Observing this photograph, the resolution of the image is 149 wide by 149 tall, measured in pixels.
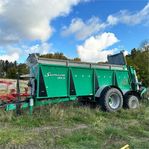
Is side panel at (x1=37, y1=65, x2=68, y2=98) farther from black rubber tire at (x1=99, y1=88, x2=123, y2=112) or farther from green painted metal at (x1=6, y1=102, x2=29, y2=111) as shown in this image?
black rubber tire at (x1=99, y1=88, x2=123, y2=112)

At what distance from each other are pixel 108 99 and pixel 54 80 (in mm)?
2514

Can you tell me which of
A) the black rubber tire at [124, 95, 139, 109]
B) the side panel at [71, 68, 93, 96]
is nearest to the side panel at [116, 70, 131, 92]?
the black rubber tire at [124, 95, 139, 109]

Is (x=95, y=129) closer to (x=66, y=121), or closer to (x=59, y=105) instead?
(x=66, y=121)

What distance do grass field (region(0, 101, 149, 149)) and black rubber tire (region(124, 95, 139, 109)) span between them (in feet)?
3.64

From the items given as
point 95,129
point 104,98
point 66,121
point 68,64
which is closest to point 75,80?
point 68,64

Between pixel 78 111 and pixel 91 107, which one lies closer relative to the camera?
pixel 78 111

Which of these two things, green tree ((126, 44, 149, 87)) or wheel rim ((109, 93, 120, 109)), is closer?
wheel rim ((109, 93, 120, 109))

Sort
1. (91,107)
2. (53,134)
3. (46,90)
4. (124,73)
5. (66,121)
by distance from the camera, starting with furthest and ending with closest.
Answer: (124,73) → (91,107) → (46,90) → (66,121) → (53,134)

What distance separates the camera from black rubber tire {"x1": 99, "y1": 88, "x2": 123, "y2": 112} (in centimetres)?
1198

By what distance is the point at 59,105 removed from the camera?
1161cm

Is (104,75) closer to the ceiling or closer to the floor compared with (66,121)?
closer to the ceiling

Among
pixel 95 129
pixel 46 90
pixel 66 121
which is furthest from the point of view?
pixel 46 90

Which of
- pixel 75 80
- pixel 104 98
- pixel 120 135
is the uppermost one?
pixel 75 80

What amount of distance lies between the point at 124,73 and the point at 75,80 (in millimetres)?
3029
